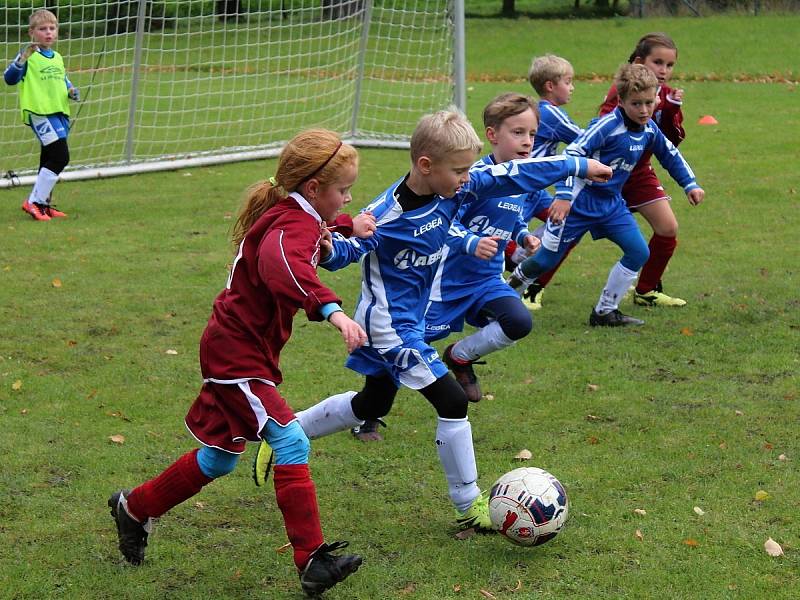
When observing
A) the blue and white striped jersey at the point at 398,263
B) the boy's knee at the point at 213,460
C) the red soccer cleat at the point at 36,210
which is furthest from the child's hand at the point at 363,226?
the red soccer cleat at the point at 36,210

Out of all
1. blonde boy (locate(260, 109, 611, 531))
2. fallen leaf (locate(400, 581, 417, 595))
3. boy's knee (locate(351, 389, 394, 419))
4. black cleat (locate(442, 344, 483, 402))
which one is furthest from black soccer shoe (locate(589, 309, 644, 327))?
fallen leaf (locate(400, 581, 417, 595))

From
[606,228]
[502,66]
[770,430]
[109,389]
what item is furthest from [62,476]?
[502,66]

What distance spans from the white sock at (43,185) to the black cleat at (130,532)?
22.9ft

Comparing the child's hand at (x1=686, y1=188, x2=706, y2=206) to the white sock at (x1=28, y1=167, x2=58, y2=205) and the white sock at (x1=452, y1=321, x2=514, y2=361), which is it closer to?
the white sock at (x1=452, y1=321, x2=514, y2=361)

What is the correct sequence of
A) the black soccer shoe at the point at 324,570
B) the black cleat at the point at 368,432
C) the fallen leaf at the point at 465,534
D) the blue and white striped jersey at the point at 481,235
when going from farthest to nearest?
the blue and white striped jersey at the point at 481,235 → the black cleat at the point at 368,432 → the fallen leaf at the point at 465,534 → the black soccer shoe at the point at 324,570

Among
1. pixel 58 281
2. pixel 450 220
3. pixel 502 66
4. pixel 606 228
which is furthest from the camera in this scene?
pixel 502 66

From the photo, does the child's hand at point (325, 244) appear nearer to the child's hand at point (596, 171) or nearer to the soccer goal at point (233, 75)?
the child's hand at point (596, 171)

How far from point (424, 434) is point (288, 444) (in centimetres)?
174

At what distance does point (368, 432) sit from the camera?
533cm

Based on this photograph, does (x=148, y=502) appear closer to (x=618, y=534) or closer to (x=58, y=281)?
(x=618, y=534)

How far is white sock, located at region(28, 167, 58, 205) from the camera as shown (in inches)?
408

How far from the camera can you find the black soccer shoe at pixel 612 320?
723 centimetres

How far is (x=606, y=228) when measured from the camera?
24.0 feet

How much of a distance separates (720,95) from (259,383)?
1735 centimetres
